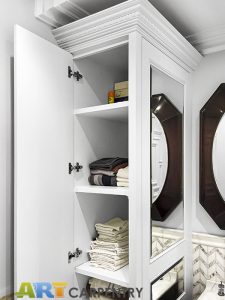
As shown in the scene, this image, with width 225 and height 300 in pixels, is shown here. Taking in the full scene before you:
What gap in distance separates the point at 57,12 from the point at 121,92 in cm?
56

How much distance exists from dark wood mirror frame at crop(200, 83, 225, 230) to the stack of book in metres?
0.67

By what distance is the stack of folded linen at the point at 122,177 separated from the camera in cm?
150

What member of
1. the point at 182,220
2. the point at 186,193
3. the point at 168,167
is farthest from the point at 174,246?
the point at 168,167

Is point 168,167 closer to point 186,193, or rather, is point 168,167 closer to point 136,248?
point 186,193

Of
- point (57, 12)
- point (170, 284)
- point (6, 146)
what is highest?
point (57, 12)

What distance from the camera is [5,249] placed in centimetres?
132

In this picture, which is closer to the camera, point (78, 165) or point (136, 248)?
point (136, 248)

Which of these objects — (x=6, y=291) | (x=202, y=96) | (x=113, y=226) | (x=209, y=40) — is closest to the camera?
(x=6, y=291)

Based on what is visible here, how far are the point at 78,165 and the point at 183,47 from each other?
0.99 m

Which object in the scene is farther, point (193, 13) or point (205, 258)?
point (205, 258)

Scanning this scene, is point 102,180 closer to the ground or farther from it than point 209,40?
closer to the ground

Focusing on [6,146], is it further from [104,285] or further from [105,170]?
[104,285]

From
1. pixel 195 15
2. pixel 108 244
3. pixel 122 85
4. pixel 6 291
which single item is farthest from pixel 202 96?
pixel 6 291

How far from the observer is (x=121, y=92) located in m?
1.65
